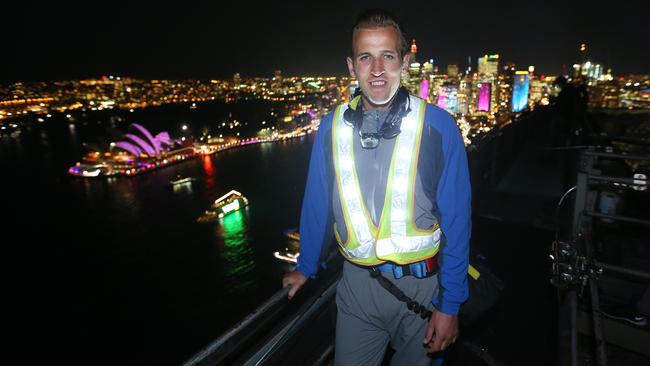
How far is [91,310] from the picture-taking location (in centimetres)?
2838

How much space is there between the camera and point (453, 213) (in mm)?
1495

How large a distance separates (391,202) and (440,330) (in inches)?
24.0

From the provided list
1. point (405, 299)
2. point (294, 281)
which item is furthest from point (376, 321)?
point (294, 281)

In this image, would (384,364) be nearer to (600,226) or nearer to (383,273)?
(383,273)

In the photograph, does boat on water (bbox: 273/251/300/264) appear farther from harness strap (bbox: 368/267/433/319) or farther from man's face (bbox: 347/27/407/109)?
man's face (bbox: 347/27/407/109)

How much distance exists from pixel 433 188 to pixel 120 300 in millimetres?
34121

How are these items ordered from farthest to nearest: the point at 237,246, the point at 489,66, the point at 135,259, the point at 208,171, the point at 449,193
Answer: the point at 489,66
the point at 208,171
the point at 237,246
the point at 135,259
the point at 449,193

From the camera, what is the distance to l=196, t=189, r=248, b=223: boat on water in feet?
139

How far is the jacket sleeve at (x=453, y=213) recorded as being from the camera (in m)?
1.48

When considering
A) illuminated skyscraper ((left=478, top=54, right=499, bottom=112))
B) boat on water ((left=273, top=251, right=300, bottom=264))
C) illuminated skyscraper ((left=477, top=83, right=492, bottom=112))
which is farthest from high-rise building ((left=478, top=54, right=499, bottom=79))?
boat on water ((left=273, top=251, right=300, bottom=264))

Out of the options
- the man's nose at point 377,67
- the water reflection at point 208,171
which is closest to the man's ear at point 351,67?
the man's nose at point 377,67

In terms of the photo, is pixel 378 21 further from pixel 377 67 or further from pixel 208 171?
pixel 208 171

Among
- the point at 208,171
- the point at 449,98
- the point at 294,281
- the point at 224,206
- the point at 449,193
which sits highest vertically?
the point at 449,98

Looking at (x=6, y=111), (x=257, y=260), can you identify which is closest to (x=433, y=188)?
(x=257, y=260)
